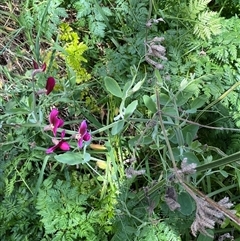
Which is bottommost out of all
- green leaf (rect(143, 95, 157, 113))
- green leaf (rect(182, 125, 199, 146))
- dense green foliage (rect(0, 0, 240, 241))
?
dense green foliage (rect(0, 0, 240, 241))

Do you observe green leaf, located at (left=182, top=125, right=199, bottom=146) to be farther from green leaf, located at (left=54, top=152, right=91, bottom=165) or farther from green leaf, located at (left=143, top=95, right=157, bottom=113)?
green leaf, located at (left=54, top=152, right=91, bottom=165)

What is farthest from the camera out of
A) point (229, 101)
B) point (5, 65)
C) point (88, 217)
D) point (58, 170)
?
point (5, 65)

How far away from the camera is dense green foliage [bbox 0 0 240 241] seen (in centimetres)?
142

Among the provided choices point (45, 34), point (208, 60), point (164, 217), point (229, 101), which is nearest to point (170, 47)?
point (208, 60)

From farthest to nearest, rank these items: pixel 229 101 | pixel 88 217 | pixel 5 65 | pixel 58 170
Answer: pixel 5 65 < pixel 58 170 < pixel 229 101 < pixel 88 217

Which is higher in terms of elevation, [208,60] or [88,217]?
[208,60]

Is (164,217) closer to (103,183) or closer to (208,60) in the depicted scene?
(103,183)

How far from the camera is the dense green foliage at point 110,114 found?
142 centimetres

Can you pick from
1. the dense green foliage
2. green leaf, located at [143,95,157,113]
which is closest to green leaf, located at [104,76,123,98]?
green leaf, located at [143,95,157,113]

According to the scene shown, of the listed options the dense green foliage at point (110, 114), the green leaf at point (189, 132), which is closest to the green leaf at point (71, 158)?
the dense green foliage at point (110, 114)

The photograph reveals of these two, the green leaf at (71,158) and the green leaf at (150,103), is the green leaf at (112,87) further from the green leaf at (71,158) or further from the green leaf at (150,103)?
the green leaf at (71,158)

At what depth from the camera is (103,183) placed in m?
1.58

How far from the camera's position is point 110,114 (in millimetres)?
1682

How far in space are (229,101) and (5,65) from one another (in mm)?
890
